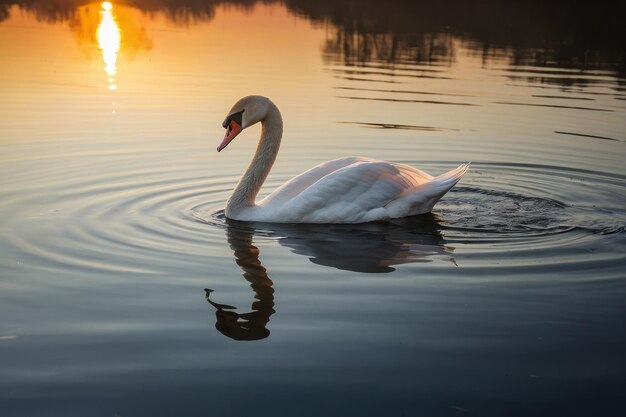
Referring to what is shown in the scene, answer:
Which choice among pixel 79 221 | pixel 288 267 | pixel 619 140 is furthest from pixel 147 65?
pixel 288 267

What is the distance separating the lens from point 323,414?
5234mm

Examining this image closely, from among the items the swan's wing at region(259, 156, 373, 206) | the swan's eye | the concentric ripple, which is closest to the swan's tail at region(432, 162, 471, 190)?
the concentric ripple

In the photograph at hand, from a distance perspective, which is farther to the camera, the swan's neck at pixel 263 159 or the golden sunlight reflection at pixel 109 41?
the golden sunlight reflection at pixel 109 41

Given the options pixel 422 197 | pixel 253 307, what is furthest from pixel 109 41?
pixel 253 307

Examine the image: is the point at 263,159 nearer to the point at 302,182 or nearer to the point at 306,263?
the point at 302,182

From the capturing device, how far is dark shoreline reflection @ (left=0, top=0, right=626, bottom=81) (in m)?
28.8

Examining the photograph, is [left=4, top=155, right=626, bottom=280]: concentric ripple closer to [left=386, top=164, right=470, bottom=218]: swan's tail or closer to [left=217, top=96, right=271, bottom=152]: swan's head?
[left=386, top=164, right=470, bottom=218]: swan's tail

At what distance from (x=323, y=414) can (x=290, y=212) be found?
14.9 ft

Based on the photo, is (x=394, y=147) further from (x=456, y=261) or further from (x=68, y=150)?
(x=456, y=261)

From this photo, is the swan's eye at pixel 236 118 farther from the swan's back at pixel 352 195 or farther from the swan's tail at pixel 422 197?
the swan's tail at pixel 422 197

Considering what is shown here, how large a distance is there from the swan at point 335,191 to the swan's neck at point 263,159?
0.04ft

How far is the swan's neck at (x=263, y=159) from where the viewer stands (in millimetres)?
10227

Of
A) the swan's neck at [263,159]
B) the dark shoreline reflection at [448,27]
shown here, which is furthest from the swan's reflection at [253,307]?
the dark shoreline reflection at [448,27]

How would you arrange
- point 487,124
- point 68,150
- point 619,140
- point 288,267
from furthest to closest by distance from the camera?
1. point 487,124
2. point 619,140
3. point 68,150
4. point 288,267
